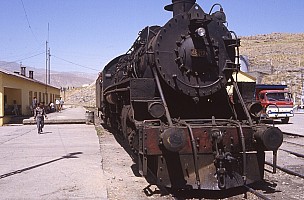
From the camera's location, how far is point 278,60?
7400cm

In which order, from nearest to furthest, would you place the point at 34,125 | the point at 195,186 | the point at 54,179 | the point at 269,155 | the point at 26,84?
1. the point at 195,186
2. the point at 54,179
3. the point at 269,155
4. the point at 34,125
5. the point at 26,84

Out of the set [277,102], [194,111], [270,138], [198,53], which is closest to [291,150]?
[194,111]

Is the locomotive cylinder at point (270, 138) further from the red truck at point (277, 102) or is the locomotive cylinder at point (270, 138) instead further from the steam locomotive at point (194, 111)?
the red truck at point (277, 102)

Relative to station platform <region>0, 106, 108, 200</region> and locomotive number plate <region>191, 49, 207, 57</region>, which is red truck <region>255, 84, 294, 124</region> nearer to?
station platform <region>0, 106, 108, 200</region>

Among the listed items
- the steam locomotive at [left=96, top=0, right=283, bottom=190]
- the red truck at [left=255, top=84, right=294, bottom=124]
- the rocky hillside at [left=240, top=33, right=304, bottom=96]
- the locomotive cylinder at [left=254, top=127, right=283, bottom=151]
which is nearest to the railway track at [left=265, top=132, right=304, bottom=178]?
the steam locomotive at [left=96, top=0, right=283, bottom=190]

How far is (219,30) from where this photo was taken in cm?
770

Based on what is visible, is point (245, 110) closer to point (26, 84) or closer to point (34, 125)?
point (34, 125)

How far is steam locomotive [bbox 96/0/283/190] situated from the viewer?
254 inches

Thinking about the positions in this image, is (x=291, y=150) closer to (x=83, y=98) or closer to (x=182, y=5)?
(x=182, y=5)

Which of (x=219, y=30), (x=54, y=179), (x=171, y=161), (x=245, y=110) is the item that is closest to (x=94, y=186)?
(x=54, y=179)

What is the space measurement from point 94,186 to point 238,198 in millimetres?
2772

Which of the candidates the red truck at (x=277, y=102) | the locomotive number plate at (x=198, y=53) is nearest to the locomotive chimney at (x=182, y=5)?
the locomotive number plate at (x=198, y=53)

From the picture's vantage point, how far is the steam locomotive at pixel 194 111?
6.45m

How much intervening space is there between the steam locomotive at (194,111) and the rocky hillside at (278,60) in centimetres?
4466
